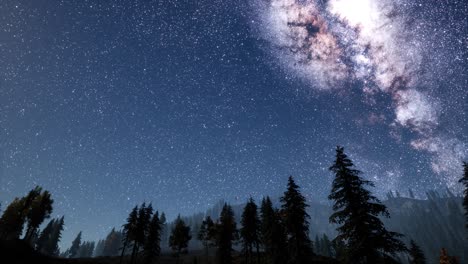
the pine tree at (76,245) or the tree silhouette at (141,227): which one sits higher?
the pine tree at (76,245)

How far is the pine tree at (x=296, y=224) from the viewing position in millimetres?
31561

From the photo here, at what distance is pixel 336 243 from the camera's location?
19734 millimetres

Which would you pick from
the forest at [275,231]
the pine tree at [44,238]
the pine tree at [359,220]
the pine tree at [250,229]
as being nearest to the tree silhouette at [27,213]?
the forest at [275,231]

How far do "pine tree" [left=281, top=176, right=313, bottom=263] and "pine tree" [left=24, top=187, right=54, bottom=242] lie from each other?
59.7 m

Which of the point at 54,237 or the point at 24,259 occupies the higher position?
the point at 54,237

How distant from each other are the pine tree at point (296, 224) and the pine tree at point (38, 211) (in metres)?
59.7

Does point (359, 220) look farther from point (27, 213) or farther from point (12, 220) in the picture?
point (12, 220)

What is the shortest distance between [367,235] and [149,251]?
48.7 m

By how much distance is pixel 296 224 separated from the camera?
107 feet

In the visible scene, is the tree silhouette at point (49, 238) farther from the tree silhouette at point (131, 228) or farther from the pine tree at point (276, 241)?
the pine tree at point (276, 241)

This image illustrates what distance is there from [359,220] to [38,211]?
72.0 metres

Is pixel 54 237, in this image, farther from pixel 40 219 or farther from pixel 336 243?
pixel 336 243

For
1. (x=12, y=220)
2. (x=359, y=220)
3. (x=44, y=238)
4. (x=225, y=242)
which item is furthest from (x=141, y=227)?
(x=44, y=238)

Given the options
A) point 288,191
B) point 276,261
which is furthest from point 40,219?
point 288,191
